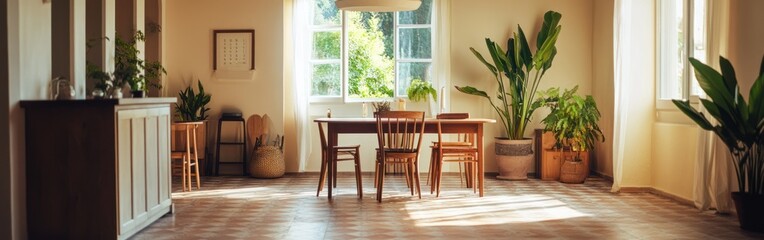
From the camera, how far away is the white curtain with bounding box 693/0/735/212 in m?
5.88

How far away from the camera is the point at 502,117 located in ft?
29.5

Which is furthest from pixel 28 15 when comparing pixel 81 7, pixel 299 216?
pixel 299 216

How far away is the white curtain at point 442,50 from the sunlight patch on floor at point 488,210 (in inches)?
83.7

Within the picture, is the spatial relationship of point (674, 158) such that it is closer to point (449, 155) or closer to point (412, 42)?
point (449, 155)

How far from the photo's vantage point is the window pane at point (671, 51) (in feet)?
23.1

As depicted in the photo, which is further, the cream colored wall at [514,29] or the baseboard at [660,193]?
the cream colored wall at [514,29]

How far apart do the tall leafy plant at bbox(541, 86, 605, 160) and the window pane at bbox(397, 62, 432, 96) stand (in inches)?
62.7

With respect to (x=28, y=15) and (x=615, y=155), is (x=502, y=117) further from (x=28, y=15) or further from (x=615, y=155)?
(x=28, y=15)

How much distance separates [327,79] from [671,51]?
156 inches

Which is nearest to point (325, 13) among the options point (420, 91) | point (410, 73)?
point (410, 73)

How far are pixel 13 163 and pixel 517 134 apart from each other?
5556 millimetres

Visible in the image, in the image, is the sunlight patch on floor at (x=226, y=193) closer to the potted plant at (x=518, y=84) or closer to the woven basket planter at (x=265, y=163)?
the woven basket planter at (x=265, y=163)

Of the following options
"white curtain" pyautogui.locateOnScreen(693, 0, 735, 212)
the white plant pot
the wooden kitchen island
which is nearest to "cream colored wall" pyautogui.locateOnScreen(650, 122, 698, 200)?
"white curtain" pyautogui.locateOnScreen(693, 0, 735, 212)

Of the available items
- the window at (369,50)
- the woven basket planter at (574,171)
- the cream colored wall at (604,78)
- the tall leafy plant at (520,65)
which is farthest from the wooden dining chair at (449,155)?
the cream colored wall at (604,78)
